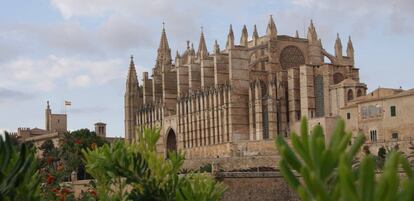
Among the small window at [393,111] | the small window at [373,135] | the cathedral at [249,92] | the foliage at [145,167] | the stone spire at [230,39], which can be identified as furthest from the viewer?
the stone spire at [230,39]

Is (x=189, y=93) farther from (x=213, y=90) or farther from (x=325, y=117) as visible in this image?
(x=325, y=117)

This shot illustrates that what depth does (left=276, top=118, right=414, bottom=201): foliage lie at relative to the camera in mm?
2240

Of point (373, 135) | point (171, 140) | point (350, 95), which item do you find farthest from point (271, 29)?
point (373, 135)

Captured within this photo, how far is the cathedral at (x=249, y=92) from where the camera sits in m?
48.4

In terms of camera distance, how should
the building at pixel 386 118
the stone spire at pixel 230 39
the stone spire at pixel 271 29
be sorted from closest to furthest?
the building at pixel 386 118 → the stone spire at pixel 230 39 → the stone spire at pixel 271 29

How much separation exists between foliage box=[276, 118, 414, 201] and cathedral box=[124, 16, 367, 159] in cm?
4122

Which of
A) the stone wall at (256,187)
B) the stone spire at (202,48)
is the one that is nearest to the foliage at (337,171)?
the stone wall at (256,187)

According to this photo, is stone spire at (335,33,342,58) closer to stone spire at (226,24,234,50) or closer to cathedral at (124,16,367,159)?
cathedral at (124,16,367,159)

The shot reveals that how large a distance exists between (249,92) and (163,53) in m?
20.6

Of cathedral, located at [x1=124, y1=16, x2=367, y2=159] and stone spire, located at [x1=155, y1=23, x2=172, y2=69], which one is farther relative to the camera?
stone spire, located at [x1=155, y1=23, x2=172, y2=69]

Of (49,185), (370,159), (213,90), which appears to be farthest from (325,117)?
(370,159)

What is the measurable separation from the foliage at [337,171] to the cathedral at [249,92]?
1623 inches

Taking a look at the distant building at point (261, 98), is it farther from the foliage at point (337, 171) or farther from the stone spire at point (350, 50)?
the foliage at point (337, 171)

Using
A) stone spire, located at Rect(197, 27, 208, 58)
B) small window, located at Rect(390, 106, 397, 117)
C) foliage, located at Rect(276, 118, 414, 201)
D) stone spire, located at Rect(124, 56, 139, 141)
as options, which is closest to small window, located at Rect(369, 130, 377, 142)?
small window, located at Rect(390, 106, 397, 117)
